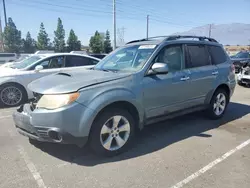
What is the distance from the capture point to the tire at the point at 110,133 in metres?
3.43

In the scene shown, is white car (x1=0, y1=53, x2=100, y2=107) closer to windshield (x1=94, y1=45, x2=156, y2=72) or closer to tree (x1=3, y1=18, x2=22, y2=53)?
windshield (x1=94, y1=45, x2=156, y2=72)

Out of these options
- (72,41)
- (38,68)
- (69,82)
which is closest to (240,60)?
(38,68)

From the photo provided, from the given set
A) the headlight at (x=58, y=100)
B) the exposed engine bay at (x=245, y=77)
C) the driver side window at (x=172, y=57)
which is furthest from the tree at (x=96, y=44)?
the headlight at (x=58, y=100)

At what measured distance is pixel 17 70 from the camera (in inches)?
285

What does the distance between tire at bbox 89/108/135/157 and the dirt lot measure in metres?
0.14

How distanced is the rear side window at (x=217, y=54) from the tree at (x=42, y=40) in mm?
59648

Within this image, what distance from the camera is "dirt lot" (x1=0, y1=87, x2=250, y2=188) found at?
2990mm

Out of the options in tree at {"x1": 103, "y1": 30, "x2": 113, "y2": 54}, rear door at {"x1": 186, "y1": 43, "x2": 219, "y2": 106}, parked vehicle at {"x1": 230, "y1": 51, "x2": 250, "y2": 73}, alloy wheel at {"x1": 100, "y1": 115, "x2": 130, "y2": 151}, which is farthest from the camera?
tree at {"x1": 103, "y1": 30, "x2": 113, "y2": 54}

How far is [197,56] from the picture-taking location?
195 inches

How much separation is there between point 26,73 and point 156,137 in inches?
181

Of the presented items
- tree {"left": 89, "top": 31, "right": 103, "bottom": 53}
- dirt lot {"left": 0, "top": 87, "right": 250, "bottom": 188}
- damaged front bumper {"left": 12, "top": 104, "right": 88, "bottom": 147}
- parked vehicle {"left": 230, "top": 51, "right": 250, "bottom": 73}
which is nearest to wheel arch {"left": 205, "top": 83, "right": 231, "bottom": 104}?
dirt lot {"left": 0, "top": 87, "right": 250, "bottom": 188}

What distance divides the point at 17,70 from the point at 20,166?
15.0ft

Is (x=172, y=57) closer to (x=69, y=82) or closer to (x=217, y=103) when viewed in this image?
(x=217, y=103)

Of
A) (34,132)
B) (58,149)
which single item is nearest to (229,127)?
(58,149)
